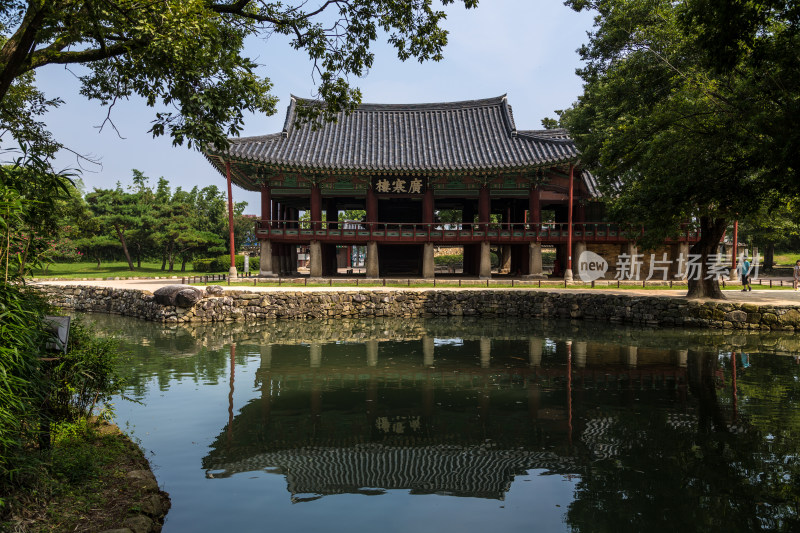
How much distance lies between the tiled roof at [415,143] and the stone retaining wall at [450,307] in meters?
9.25

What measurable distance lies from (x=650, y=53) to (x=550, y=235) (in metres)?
13.7

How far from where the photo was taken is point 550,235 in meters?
30.6

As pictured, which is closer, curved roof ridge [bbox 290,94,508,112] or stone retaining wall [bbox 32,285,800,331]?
stone retaining wall [bbox 32,285,800,331]

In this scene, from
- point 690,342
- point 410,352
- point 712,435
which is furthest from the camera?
point 690,342

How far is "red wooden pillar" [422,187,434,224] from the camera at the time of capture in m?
31.0

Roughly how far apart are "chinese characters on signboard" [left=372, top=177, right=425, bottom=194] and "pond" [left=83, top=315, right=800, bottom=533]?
691 inches

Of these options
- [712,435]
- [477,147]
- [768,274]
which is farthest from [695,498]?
[768,274]

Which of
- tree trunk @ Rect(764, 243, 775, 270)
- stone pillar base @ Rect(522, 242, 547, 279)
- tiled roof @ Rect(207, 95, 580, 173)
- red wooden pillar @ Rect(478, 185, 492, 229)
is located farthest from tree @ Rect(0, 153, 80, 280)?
tree trunk @ Rect(764, 243, 775, 270)

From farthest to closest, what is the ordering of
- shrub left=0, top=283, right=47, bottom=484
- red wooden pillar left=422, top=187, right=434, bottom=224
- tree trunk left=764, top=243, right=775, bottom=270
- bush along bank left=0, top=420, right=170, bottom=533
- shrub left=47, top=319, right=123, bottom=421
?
tree trunk left=764, top=243, right=775, bottom=270
red wooden pillar left=422, top=187, right=434, bottom=224
shrub left=47, top=319, right=123, bottom=421
bush along bank left=0, top=420, right=170, bottom=533
shrub left=0, top=283, right=47, bottom=484

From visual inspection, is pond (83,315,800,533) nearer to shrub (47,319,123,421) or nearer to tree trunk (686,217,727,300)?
shrub (47,319,123,421)

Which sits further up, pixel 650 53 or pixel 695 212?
pixel 650 53

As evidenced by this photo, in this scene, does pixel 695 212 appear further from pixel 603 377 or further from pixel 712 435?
pixel 712 435

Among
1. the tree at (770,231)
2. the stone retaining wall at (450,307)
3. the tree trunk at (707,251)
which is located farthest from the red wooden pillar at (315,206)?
the tree at (770,231)

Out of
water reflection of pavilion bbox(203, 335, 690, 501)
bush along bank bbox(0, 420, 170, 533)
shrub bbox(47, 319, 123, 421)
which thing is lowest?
water reflection of pavilion bbox(203, 335, 690, 501)
